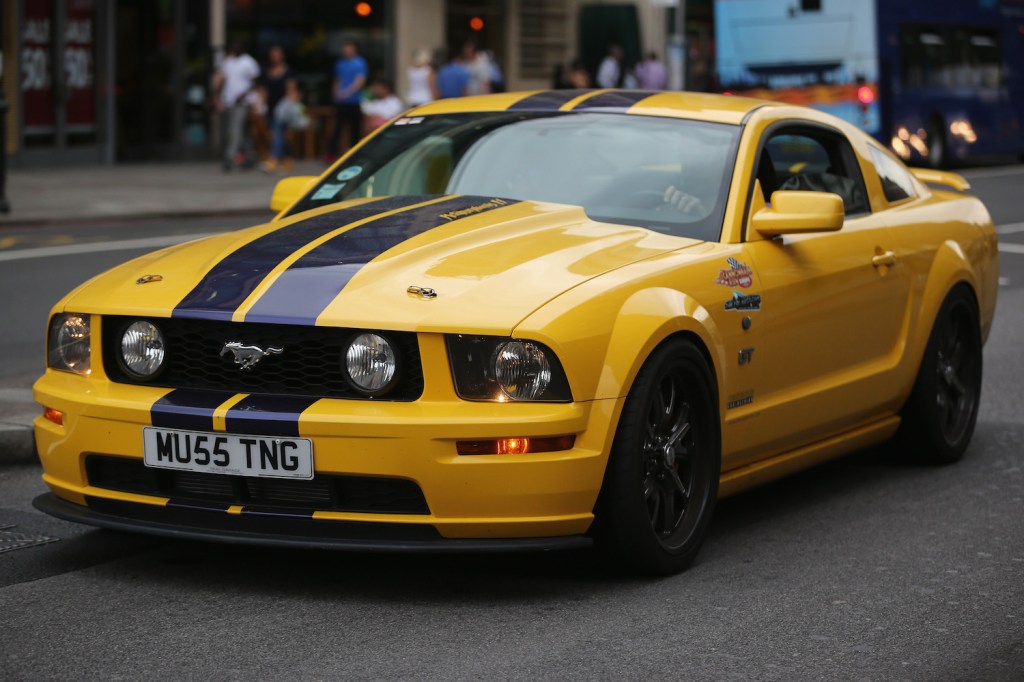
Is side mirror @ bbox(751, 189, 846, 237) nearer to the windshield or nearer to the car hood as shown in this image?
the windshield

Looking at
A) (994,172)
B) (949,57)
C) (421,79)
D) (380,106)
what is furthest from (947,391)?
(994,172)

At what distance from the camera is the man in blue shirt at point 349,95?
24.2m

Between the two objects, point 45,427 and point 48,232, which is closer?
point 45,427

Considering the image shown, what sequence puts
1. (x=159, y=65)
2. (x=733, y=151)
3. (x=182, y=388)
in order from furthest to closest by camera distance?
(x=159, y=65) → (x=733, y=151) → (x=182, y=388)

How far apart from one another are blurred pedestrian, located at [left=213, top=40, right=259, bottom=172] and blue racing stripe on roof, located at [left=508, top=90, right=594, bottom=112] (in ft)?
59.5

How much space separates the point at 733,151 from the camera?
593 centimetres

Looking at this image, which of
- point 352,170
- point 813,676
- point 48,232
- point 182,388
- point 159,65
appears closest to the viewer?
point 813,676

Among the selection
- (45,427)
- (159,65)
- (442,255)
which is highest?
(159,65)

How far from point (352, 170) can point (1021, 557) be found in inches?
106

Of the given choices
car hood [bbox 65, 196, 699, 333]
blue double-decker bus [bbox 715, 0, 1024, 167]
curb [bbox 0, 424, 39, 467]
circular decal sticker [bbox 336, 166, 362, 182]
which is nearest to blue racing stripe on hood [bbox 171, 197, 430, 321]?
car hood [bbox 65, 196, 699, 333]

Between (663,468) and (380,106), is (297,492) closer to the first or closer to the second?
(663,468)

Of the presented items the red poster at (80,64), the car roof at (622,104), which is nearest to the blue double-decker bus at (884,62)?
the red poster at (80,64)

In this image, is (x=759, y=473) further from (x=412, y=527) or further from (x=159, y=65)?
(x=159, y=65)

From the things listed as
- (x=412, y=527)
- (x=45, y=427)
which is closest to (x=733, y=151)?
(x=412, y=527)
